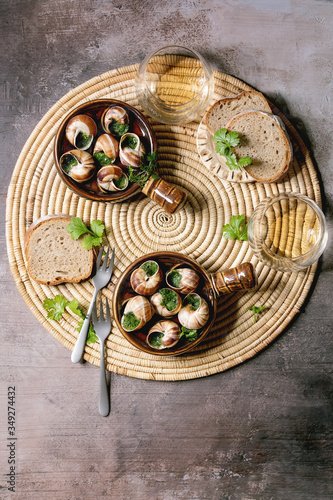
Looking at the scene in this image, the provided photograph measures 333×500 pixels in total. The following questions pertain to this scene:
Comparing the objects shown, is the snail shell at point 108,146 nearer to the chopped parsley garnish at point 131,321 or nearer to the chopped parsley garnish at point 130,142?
the chopped parsley garnish at point 130,142

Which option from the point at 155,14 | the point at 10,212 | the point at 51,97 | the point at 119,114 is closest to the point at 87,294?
the point at 10,212

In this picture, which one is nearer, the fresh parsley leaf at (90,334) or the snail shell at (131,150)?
the snail shell at (131,150)

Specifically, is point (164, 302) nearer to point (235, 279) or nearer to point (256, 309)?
point (235, 279)

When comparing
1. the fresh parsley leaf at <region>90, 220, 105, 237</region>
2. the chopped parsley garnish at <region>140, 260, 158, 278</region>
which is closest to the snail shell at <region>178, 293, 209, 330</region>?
the chopped parsley garnish at <region>140, 260, 158, 278</region>

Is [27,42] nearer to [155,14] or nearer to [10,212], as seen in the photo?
[155,14]

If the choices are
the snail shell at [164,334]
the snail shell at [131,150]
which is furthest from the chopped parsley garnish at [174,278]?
the snail shell at [131,150]

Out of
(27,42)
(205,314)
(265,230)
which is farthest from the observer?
(27,42)
